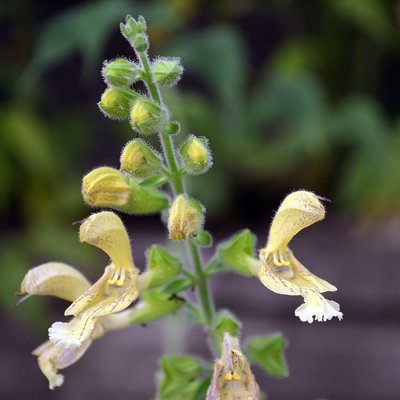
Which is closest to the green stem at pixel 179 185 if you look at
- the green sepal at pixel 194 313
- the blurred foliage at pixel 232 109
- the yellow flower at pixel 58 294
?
the green sepal at pixel 194 313

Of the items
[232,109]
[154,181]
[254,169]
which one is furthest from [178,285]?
[254,169]

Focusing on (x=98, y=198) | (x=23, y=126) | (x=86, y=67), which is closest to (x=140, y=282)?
(x=98, y=198)

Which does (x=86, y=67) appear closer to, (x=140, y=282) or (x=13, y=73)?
(x=13, y=73)

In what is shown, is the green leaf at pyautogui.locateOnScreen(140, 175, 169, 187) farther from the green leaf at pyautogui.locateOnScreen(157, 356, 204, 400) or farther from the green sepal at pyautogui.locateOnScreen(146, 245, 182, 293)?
the green leaf at pyautogui.locateOnScreen(157, 356, 204, 400)

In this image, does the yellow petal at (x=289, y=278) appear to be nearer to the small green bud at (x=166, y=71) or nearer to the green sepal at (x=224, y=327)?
the green sepal at (x=224, y=327)

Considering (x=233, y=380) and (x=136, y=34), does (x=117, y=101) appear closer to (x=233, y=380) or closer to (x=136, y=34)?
(x=136, y=34)

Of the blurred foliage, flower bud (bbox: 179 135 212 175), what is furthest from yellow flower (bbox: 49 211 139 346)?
the blurred foliage
